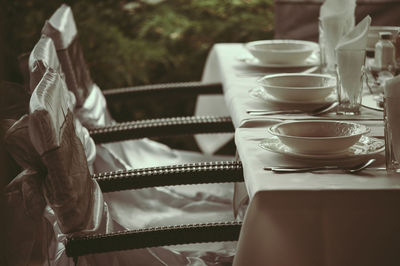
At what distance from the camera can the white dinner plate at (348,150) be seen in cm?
127

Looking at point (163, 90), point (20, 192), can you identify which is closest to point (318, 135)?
point (20, 192)

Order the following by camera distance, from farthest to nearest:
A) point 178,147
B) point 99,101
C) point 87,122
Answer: point 178,147 < point 99,101 < point 87,122

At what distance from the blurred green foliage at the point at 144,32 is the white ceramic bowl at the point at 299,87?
193 cm

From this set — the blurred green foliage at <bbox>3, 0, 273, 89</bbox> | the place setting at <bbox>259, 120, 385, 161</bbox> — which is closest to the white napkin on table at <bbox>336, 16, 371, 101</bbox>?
the place setting at <bbox>259, 120, 385, 161</bbox>

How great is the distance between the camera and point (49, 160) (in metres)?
1.28

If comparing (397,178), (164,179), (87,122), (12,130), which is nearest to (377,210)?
(397,178)

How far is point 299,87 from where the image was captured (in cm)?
186

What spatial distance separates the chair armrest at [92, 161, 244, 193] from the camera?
153 centimetres

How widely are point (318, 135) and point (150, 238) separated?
411 millimetres

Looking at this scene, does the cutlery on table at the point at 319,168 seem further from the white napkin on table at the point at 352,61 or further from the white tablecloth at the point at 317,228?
the white napkin on table at the point at 352,61

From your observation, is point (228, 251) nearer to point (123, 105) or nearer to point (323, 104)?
point (323, 104)

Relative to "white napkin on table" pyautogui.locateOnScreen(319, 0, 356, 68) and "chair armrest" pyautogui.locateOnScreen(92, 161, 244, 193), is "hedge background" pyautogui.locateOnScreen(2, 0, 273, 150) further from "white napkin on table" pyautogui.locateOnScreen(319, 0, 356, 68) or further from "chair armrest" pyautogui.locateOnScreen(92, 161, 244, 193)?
"chair armrest" pyautogui.locateOnScreen(92, 161, 244, 193)

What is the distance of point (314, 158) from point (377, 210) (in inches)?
6.7

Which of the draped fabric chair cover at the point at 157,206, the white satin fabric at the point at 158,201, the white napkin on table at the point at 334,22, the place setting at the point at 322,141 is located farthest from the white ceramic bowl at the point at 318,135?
the white napkin on table at the point at 334,22
